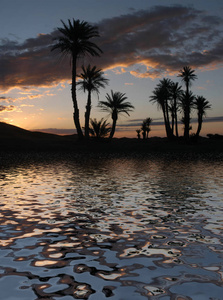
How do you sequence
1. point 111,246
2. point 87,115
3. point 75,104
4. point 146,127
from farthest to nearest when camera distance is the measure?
point 146,127
point 87,115
point 75,104
point 111,246

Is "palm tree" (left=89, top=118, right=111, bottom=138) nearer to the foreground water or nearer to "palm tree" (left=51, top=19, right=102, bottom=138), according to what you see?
"palm tree" (left=51, top=19, right=102, bottom=138)

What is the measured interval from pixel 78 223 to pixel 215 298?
253cm

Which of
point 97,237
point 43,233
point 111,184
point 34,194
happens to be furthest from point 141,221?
point 111,184

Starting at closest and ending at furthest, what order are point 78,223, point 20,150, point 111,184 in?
point 78,223 < point 111,184 < point 20,150

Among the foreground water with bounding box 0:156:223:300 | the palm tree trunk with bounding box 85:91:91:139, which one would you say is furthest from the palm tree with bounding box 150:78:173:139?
the foreground water with bounding box 0:156:223:300

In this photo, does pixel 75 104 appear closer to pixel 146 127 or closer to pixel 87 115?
pixel 87 115

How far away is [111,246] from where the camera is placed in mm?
3676

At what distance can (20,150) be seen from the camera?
27531 mm

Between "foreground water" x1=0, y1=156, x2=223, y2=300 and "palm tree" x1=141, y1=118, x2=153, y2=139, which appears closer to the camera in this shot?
"foreground water" x1=0, y1=156, x2=223, y2=300

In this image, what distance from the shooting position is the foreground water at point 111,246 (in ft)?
8.75

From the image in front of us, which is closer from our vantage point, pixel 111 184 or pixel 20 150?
pixel 111 184

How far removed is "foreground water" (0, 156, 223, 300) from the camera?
267 centimetres

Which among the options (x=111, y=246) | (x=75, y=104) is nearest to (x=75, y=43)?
(x=75, y=104)

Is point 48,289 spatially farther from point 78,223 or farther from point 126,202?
point 126,202
